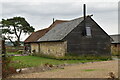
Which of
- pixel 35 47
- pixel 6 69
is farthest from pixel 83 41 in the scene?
pixel 6 69

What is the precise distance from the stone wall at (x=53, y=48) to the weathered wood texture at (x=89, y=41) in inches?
27.2

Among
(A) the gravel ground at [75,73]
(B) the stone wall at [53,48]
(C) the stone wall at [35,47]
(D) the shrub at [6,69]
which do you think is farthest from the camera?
(C) the stone wall at [35,47]

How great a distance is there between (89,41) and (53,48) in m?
5.40

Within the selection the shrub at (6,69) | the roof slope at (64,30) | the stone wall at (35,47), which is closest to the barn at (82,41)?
the roof slope at (64,30)

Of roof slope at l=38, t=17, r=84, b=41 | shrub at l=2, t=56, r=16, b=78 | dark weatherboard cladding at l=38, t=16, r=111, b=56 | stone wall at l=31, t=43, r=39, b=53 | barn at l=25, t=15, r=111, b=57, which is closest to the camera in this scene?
shrub at l=2, t=56, r=16, b=78

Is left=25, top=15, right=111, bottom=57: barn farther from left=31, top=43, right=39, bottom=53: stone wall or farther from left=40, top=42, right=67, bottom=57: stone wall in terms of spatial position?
left=31, top=43, right=39, bottom=53: stone wall

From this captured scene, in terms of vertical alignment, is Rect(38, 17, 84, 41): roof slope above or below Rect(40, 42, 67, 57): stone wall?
above

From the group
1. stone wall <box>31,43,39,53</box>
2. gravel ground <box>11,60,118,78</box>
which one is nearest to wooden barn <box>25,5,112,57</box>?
stone wall <box>31,43,39,53</box>

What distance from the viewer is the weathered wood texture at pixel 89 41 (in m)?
24.2

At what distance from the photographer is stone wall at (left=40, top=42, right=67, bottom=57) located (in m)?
23.9

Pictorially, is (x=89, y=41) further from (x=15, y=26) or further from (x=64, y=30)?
(x=15, y=26)

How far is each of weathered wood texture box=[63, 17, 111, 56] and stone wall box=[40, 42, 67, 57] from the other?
0.69 m

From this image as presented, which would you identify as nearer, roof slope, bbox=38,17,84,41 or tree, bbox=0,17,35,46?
Answer: roof slope, bbox=38,17,84,41

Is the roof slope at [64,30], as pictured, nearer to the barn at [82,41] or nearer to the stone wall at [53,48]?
the barn at [82,41]
